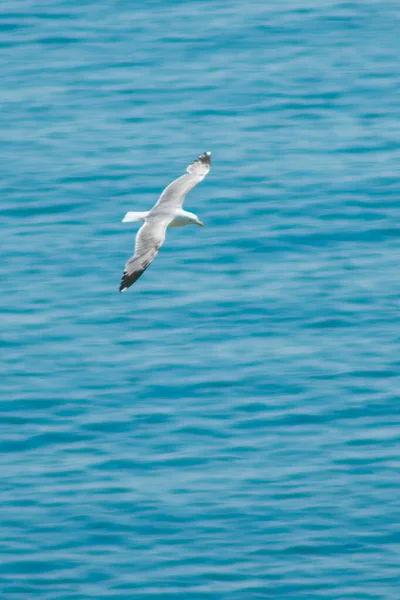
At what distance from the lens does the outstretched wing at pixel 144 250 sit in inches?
616

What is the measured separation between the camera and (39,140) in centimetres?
2494

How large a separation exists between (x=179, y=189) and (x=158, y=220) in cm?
161

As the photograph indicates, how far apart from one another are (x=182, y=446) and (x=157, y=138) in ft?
27.6

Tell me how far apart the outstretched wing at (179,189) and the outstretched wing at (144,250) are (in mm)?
636

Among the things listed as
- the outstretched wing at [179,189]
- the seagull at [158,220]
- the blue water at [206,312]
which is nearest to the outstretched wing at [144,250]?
the seagull at [158,220]

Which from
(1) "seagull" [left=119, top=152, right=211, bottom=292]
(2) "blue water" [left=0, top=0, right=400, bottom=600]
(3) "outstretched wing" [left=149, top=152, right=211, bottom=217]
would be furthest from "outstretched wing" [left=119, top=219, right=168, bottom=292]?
(2) "blue water" [left=0, top=0, right=400, bottom=600]

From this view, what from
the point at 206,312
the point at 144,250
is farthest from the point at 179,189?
the point at 144,250

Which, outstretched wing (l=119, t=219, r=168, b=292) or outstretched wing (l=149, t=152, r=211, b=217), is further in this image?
outstretched wing (l=149, t=152, r=211, b=217)

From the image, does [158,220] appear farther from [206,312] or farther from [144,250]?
[206,312]

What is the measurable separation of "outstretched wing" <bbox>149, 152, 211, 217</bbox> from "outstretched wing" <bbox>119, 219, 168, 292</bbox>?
0.64 metres

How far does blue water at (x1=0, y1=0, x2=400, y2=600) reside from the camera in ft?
52.7

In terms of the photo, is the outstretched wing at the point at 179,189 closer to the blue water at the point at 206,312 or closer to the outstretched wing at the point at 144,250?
the outstretched wing at the point at 144,250

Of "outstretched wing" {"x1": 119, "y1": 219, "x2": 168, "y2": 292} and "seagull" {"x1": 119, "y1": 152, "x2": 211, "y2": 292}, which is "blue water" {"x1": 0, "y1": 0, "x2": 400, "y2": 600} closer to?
"seagull" {"x1": 119, "y1": 152, "x2": 211, "y2": 292}

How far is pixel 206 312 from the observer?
65.4ft
